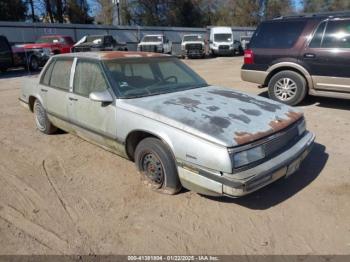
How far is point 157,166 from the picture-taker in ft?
12.0

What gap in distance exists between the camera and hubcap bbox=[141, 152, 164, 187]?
3.66 meters

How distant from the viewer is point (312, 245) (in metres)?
2.87

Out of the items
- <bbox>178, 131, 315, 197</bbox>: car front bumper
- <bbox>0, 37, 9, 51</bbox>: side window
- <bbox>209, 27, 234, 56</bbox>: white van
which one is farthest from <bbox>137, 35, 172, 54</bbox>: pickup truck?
<bbox>178, 131, 315, 197</bbox>: car front bumper

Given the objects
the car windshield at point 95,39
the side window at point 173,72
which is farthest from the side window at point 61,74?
the car windshield at point 95,39

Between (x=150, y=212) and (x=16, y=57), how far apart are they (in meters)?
16.7

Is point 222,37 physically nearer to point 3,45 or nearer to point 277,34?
point 3,45

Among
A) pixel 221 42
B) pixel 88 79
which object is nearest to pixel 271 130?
pixel 88 79

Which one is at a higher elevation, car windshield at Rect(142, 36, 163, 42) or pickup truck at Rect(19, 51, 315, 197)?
car windshield at Rect(142, 36, 163, 42)

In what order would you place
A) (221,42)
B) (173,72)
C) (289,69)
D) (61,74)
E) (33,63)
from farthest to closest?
(221,42), (33,63), (289,69), (61,74), (173,72)

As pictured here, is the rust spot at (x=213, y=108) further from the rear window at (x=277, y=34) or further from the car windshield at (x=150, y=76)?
the rear window at (x=277, y=34)

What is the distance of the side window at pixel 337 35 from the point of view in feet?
21.7

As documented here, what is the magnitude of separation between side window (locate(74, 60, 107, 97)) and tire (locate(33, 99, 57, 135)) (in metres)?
1.34

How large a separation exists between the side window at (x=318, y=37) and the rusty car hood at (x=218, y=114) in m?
3.39

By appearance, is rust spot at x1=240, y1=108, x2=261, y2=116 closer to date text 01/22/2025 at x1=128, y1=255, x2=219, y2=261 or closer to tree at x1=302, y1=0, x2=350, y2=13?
date text 01/22/2025 at x1=128, y1=255, x2=219, y2=261
